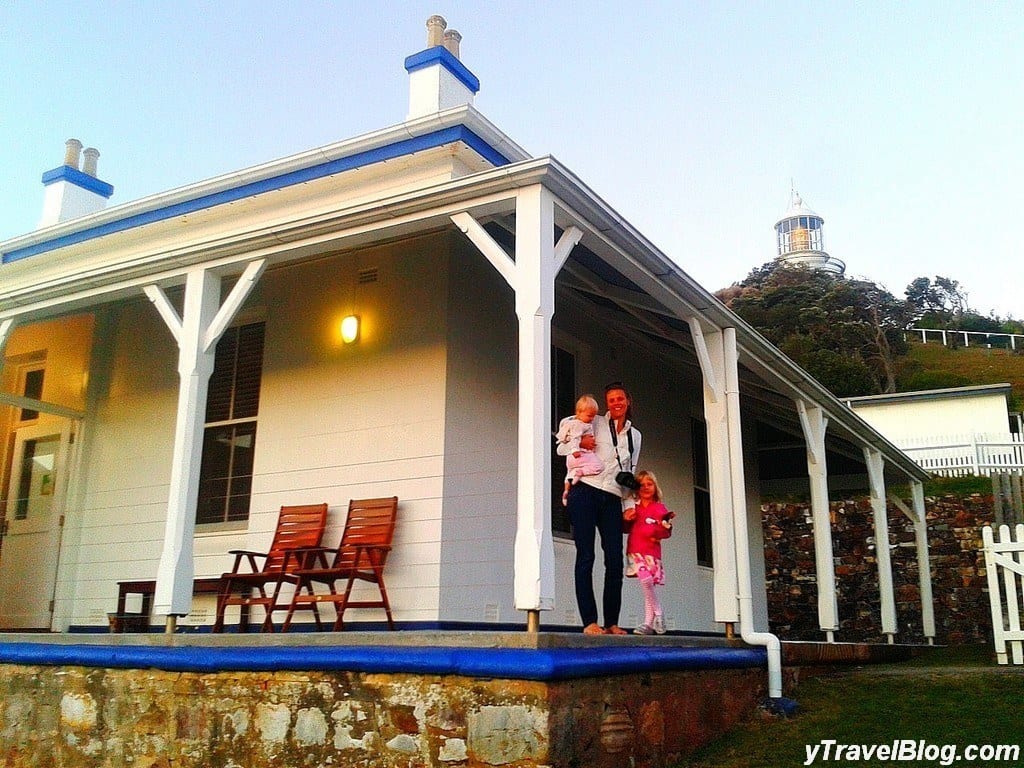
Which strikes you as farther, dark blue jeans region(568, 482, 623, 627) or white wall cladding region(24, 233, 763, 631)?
white wall cladding region(24, 233, 763, 631)

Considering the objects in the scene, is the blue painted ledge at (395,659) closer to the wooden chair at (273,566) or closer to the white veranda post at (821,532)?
the wooden chair at (273,566)

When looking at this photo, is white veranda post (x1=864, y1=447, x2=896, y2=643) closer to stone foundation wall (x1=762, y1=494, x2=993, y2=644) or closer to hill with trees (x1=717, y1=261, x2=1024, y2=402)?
stone foundation wall (x1=762, y1=494, x2=993, y2=644)

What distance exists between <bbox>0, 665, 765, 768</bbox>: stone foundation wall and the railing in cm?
4537

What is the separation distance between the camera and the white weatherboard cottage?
18.7 ft

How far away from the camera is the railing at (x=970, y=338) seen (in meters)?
46.2

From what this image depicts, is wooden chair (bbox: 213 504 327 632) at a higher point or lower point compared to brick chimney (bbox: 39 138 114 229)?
lower

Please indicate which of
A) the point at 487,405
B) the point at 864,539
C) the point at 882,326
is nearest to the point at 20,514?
the point at 487,405

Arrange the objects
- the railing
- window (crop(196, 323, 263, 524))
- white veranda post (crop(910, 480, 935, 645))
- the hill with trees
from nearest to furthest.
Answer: window (crop(196, 323, 263, 524))
white veranda post (crop(910, 480, 935, 645))
the hill with trees
the railing

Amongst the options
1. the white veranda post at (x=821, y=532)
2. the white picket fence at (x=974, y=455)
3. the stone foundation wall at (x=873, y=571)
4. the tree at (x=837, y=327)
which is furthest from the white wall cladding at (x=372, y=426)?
the tree at (x=837, y=327)

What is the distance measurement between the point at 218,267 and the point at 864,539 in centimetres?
1489

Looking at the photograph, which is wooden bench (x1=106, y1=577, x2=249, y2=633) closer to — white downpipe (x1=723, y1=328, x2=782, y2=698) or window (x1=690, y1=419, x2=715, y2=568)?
white downpipe (x1=723, y1=328, x2=782, y2=698)

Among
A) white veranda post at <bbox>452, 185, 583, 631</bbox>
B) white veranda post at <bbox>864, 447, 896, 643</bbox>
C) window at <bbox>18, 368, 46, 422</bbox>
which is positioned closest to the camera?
white veranda post at <bbox>452, 185, 583, 631</bbox>

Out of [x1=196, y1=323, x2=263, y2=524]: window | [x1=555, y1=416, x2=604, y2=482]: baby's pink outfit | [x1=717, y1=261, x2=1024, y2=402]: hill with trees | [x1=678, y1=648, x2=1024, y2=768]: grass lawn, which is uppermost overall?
[x1=717, y1=261, x2=1024, y2=402]: hill with trees

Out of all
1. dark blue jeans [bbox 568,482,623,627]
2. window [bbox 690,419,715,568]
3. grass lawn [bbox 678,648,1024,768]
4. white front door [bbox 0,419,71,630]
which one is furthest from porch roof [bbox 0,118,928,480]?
grass lawn [bbox 678,648,1024,768]
